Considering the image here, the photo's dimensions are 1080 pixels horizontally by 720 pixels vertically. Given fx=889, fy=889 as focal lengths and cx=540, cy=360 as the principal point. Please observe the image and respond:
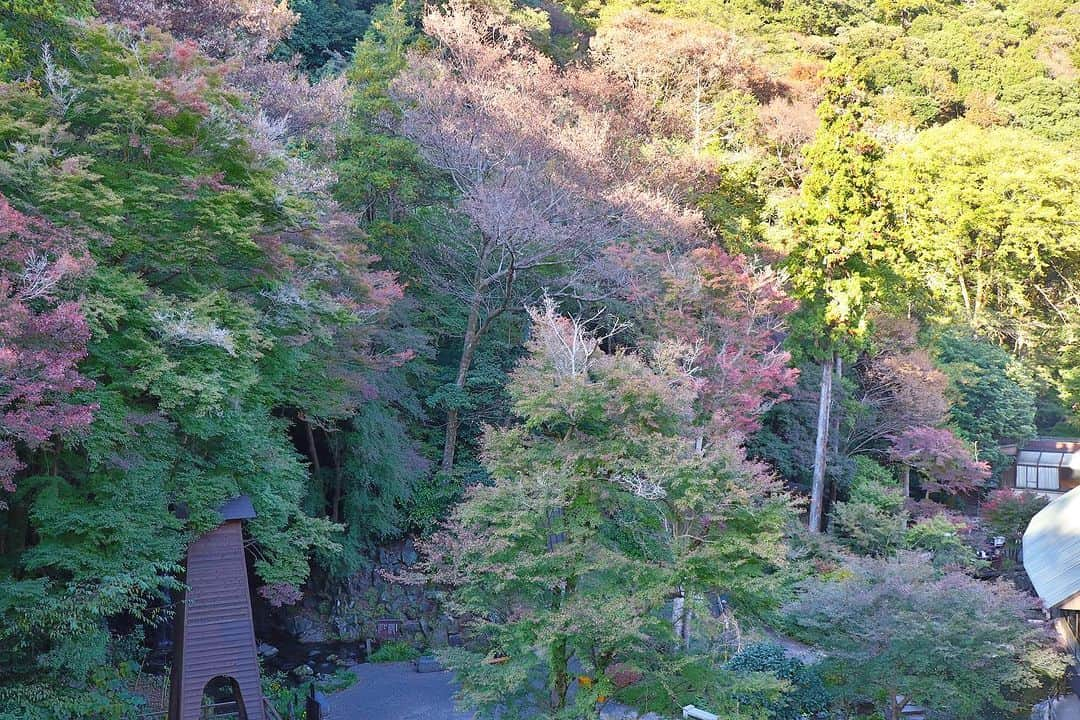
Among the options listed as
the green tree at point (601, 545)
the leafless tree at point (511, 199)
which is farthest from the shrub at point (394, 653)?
the green tree at point (601, 545)

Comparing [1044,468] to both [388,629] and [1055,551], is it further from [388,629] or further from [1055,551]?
[388,629]

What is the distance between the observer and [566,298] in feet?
71.4

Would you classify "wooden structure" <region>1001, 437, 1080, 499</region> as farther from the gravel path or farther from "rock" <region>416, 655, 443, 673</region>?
the gravel path

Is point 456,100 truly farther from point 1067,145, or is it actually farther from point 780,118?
point 1067,145

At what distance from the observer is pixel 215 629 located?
12.8 m

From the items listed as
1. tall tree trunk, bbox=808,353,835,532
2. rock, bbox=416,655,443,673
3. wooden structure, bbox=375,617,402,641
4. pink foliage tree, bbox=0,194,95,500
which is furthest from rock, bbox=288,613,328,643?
tall tree trunk, bbox=808,353,835,532

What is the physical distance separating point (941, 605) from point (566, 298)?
37.5ft

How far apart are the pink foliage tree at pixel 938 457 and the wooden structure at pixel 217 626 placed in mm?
17866

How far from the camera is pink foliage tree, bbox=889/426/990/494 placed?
77.2ft

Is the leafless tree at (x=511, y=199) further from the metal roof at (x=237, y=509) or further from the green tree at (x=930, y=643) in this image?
the green tree at (x=930, y=643)

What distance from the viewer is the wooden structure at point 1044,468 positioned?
2948cm

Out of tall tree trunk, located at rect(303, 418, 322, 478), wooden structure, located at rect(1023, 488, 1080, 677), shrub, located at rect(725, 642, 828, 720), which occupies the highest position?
tall tree trunk, located at rect(303, 418, 322, 478)

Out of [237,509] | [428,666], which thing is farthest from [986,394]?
[237,509]

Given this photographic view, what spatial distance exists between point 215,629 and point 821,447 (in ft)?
51.9
